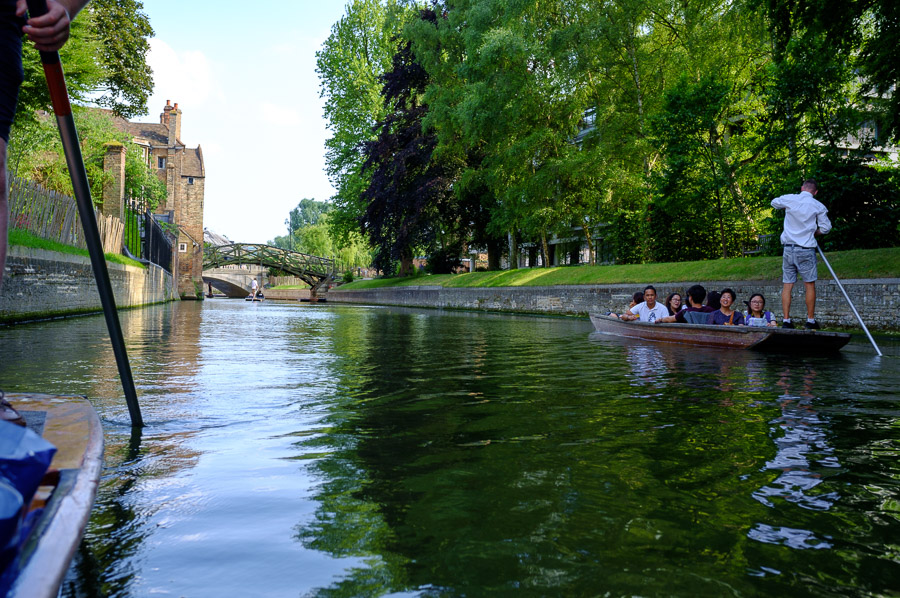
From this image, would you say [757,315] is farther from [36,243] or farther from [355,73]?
[355,73]

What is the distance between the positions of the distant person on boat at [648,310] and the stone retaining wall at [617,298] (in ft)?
11.6

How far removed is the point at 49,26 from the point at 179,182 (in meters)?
60.0

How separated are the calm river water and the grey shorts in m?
3.89

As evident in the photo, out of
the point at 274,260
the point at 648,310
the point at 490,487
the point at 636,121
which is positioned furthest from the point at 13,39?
the point at 274,260

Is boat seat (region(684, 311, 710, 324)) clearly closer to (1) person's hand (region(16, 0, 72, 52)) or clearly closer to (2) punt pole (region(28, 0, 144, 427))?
(2) punt pole (region(28, 0, 144, 427))

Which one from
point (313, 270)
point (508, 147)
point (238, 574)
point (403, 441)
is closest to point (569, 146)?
point (508, 147)

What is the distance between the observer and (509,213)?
2873 centimetres

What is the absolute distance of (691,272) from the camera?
58.3 feet

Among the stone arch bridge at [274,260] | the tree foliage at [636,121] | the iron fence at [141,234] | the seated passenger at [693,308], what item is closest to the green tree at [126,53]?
the iron fence at [141,234]

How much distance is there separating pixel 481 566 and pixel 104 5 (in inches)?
909

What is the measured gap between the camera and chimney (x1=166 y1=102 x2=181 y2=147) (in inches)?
2601

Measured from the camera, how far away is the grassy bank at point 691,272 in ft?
40.8

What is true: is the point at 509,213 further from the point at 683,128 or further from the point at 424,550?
the point at 424,550

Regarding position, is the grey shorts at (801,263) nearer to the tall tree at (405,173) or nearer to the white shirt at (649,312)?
the white shirt at (649,312)
